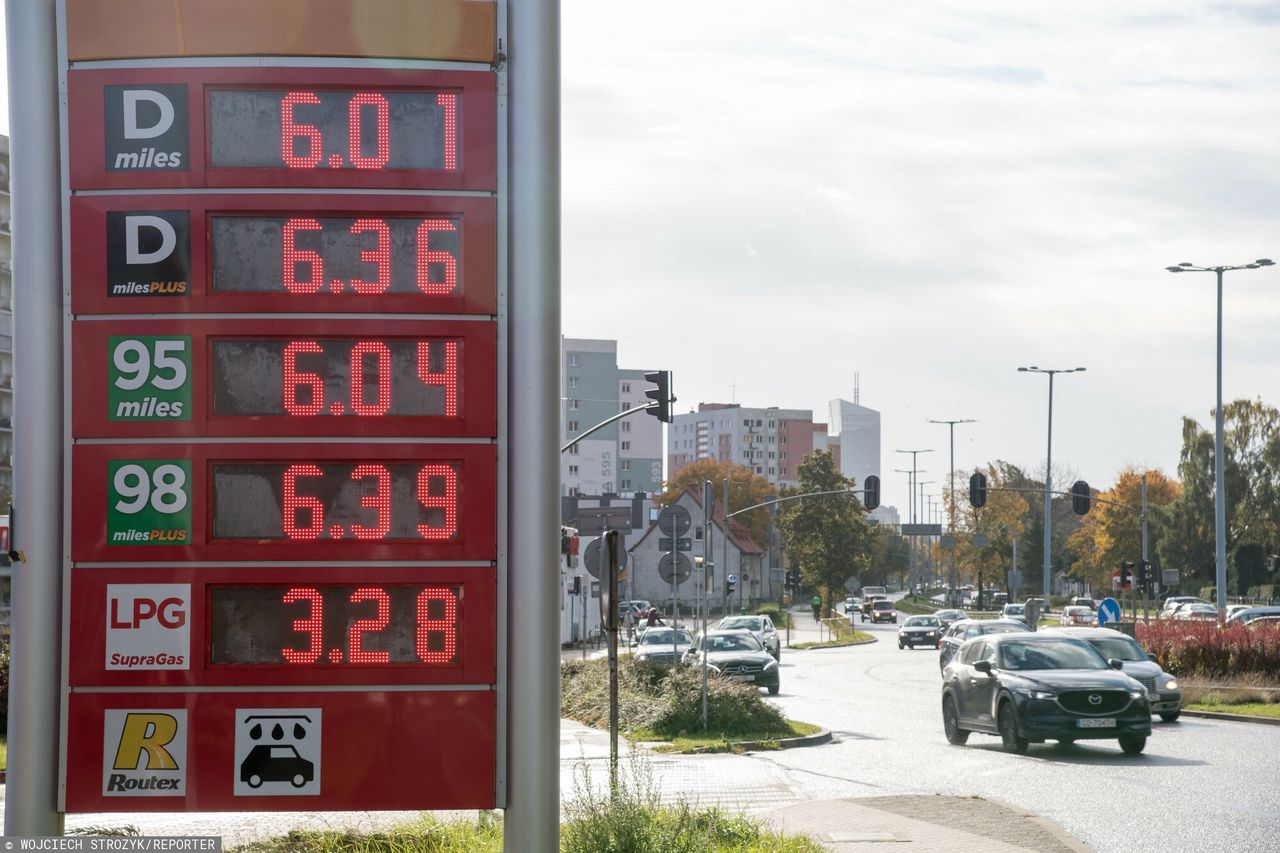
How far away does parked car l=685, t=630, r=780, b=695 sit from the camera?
35156mm

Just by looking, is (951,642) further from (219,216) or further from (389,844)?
(219,216)

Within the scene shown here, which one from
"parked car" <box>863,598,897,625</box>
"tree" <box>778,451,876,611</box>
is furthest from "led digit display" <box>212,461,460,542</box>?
"parked car" <box>863,598,897,625</box>

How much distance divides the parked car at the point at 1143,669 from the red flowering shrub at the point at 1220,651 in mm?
6224

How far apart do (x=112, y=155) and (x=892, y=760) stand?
16.4 m

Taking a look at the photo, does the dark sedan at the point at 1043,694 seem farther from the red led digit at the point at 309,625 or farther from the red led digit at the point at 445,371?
the red led digit at the point at 309,625

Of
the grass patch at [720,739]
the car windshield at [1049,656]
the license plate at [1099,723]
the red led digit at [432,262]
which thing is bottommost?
the grass patch at [720,739]

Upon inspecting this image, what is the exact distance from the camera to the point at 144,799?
272 inches

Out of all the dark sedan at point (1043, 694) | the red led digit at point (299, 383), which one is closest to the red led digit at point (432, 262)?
the red led digit at point (299, 383)

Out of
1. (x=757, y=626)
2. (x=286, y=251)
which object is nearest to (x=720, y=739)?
(x=286, y=251)

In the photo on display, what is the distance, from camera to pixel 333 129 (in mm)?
7250

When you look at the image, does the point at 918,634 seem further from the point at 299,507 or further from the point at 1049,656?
the point at 299,507

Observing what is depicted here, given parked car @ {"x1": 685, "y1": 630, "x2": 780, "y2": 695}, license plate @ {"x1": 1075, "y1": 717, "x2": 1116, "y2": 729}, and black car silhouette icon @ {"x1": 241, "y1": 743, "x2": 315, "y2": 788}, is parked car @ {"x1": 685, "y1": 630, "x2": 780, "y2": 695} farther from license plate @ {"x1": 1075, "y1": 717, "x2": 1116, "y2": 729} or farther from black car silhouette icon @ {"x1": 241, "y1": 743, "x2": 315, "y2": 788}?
black car silhouette icon @ {"x1": 241, "y1": 743, "x2": 315, "y2": 788}

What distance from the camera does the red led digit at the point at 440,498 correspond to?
23.0ft

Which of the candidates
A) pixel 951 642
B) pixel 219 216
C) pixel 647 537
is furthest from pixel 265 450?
pixel 647 537
